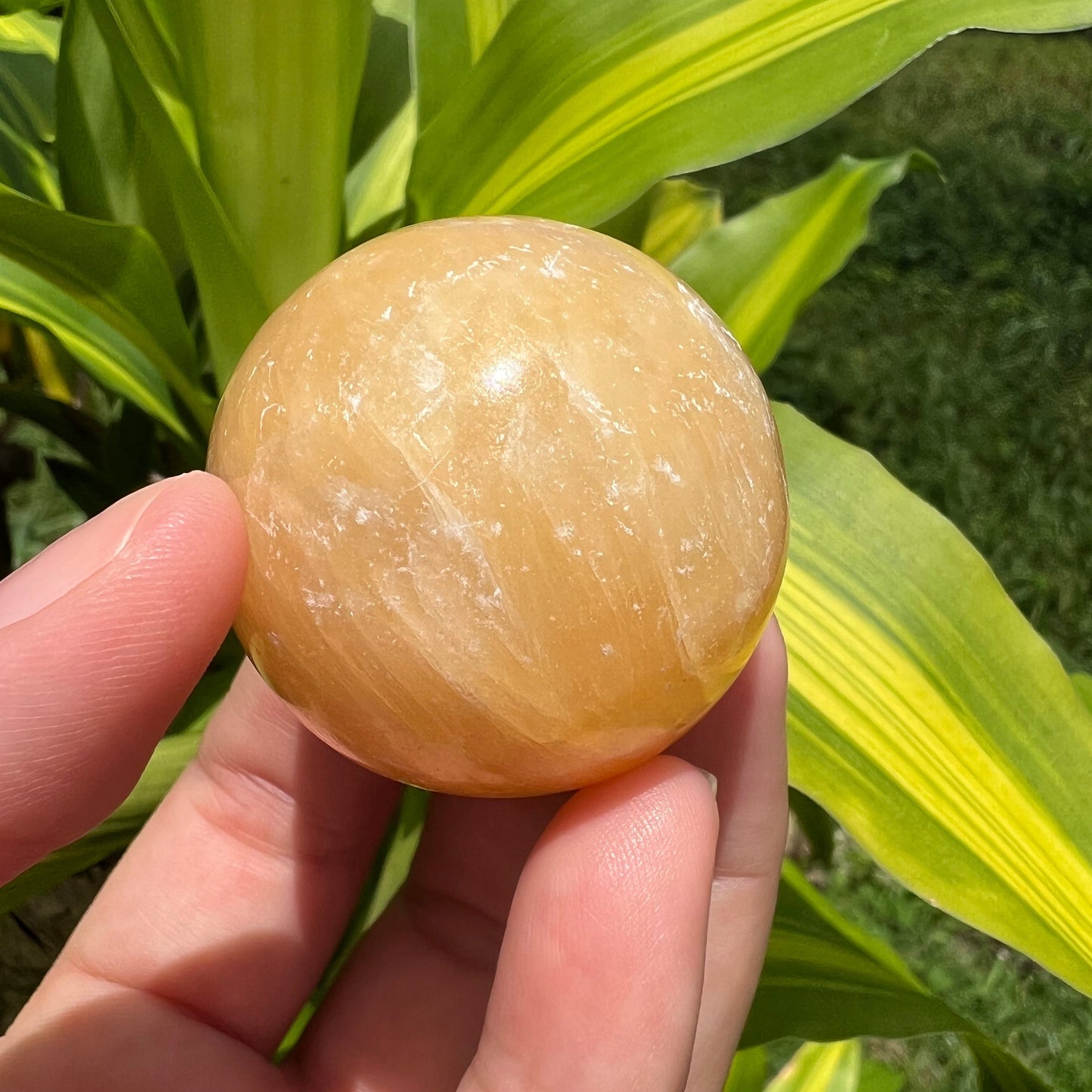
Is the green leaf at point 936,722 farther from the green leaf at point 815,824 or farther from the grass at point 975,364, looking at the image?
the grass at point 975,364

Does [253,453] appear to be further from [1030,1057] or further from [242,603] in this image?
[1030,1057]

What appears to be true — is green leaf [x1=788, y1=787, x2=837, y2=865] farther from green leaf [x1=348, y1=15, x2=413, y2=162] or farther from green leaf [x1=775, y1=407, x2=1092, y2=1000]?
green leaf [x1=348, y1=15, x2=413, y2=162]

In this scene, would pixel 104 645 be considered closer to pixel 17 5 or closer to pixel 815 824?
pixel 17 5

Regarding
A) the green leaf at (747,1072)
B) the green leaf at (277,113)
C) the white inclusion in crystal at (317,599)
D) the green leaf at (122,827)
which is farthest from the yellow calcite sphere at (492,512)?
the green leaf at (747,1072)

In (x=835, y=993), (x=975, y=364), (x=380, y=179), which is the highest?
(x=380, y=179)

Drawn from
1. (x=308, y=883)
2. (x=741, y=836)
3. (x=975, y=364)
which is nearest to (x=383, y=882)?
(x=308, y=883)
